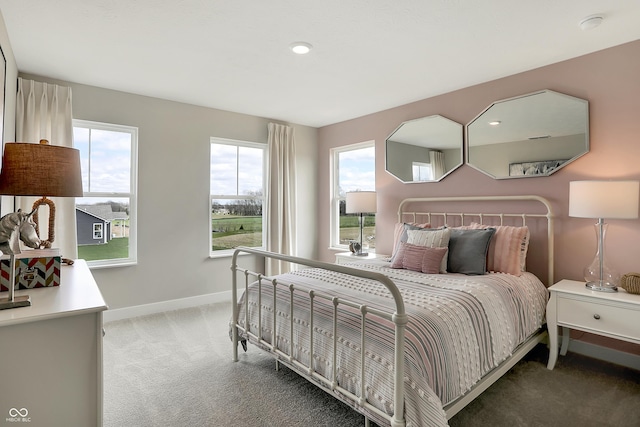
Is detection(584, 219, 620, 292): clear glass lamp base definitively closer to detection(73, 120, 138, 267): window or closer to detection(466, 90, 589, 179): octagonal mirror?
detection(466, 90, 589, 179): octagonal mirror

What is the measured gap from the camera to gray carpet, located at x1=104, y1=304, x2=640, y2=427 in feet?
A: 6.39

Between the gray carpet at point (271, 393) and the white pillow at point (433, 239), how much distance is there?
948 millimetres

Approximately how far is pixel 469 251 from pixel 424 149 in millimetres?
1497

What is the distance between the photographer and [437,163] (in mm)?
3756

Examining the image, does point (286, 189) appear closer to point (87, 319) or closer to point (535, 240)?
point (535, 240)

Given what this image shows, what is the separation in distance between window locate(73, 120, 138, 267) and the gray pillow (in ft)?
10.8

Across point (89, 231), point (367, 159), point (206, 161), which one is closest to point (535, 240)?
point (367, 159)

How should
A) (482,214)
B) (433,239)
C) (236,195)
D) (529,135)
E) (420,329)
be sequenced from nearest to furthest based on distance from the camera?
(420,329) < (433,239) < (529,135) < (482,214) < (236,195)

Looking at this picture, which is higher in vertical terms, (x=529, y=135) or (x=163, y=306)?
(x=529, y=135)

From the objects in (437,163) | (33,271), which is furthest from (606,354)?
(33,271)

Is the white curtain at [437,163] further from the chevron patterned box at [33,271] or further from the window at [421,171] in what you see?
the chevron patterned box at [33,271]

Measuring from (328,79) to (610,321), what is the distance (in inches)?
116

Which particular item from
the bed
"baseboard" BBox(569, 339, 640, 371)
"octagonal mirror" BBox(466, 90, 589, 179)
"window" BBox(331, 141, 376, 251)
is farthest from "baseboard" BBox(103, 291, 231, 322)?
"baseboard" BBox(569, 339, 640, 371)

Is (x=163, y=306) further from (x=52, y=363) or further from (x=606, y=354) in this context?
(x=606, y=354)
